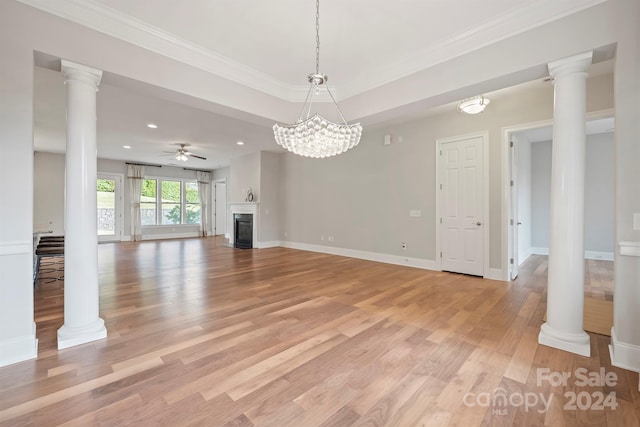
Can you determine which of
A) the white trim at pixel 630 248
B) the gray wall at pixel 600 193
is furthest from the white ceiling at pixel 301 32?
the gray wall at pixel 600 193

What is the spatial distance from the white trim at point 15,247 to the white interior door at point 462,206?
18.4 feet

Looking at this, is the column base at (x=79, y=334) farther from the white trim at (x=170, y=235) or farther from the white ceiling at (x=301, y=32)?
the white trim at (x=170, y=235)

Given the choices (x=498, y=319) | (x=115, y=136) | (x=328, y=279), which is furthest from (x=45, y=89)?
(x=498, y=319)

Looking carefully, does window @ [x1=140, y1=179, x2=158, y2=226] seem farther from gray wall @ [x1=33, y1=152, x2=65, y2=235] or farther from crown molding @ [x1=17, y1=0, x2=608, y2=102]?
crown molding @ [x1=17, y1=0, x2=608, y2=102]

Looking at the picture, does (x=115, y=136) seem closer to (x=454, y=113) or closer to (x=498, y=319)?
(x=454, y=113)

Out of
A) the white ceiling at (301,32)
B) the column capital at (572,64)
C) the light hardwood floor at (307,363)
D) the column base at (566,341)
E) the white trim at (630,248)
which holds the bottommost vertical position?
the light hardwood floor at (307,363)

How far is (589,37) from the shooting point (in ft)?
7.36

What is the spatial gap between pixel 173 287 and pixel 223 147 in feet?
15.7

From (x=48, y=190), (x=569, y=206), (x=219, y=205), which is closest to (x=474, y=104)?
(x=569, y=206)

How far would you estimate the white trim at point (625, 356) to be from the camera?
6.70ft

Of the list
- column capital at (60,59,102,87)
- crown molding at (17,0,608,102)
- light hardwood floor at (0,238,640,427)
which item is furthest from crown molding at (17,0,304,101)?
light hardwood floor at (0,238,640,427)

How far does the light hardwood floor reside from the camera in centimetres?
161

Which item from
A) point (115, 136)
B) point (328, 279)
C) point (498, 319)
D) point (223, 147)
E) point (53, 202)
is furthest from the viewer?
point (53, 202)

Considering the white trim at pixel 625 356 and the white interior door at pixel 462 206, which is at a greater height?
the white interior door at pixel 462 206
